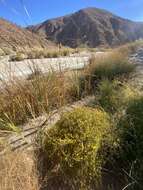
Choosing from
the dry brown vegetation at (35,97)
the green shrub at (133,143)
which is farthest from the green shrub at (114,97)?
the green shrub at (133,143)

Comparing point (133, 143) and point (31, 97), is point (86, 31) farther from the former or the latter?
point (133, 143)

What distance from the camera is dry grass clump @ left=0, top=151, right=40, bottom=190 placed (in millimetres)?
3064

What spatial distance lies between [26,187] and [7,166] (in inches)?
10.4

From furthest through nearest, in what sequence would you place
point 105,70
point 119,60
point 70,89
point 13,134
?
point 119,60 → point 105,70 → point 70,89 → point 13,134

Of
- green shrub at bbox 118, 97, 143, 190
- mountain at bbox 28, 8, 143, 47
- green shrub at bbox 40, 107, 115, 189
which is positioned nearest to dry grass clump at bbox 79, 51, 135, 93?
mountain at bbox 28, 8, 143, 47

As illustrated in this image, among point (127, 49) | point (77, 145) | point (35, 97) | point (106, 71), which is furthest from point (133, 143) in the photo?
point (127, 49)

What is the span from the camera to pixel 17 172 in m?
3.16

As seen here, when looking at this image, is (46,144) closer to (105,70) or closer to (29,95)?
(29,95)

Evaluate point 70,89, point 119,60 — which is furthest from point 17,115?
point 119,60

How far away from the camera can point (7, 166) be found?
319 cm

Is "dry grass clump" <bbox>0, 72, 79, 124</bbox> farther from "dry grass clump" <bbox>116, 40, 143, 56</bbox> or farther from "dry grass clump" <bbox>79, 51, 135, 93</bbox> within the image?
"dry grass clump" <bbox>116, 40, 143, 56</bbox>

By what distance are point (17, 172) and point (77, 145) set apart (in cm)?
63

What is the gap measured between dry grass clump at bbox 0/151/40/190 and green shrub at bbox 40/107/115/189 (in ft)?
0.80

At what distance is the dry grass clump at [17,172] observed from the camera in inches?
121
